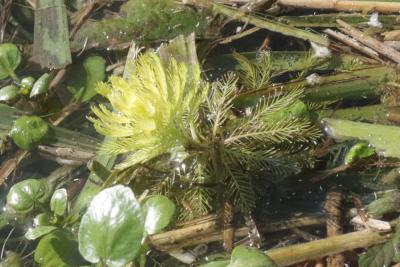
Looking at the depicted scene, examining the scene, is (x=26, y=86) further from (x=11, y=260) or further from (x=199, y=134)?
(x=199, y=134)

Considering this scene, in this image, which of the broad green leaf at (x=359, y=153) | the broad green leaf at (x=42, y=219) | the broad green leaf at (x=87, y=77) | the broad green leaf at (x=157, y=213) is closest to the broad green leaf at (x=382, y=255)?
the broad green leaf at (x=359, y=153)

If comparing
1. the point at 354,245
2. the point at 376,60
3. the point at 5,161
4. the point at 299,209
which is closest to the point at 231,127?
the point at 299,209

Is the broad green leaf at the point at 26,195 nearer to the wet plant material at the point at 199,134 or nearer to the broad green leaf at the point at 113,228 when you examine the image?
the wet plant material at the point at 199,134

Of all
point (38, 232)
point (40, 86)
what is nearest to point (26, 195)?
point (38, 232)

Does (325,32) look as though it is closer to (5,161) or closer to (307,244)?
(307,244)

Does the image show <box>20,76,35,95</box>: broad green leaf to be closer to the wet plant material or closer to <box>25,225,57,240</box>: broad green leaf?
the wet plant material

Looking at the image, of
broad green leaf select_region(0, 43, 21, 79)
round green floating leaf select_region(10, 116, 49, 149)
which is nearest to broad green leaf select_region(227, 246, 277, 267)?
round green floating leaf select_region(10, 116, 49, 149)

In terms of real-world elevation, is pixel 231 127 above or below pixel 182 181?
above
